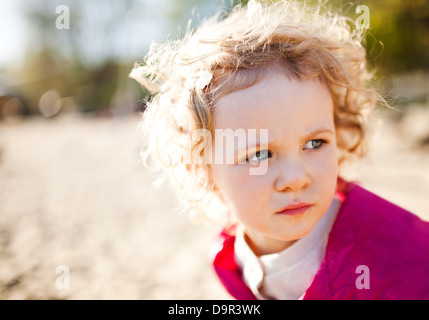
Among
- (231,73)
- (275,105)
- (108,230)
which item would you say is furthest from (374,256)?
(108,230)

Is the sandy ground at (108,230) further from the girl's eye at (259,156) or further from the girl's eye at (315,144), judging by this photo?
the girl's eye at (259,156)

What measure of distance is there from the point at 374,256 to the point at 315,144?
1.69 feet

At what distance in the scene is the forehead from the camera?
1312 millimetres

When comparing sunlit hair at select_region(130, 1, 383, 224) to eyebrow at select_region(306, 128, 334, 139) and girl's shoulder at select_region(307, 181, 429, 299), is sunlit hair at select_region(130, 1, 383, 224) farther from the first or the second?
girl's shoulder at select_region(307, 181, 429, 299)

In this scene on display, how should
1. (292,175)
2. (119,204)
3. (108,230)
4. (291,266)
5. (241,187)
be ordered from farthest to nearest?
(119,204), (108,230), (291,266), (241,187), (292,175)

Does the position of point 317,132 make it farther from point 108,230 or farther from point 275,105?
point 108,230

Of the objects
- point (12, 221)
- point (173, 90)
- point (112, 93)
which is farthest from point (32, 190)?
point (112, 93)

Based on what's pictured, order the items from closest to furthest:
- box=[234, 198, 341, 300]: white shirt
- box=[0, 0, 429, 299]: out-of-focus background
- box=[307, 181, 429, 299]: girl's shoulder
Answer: box=[307, 181, 429, 299]: girl's shoulder → box=[234, 198, 341, 300]: white shirt → box=[0, 0, 429, 299]: out-of-focus background

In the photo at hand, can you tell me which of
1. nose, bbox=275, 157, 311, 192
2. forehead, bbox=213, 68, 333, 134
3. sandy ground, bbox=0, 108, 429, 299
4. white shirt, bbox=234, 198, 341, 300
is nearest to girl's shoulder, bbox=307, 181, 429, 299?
white shirt, bbox=234, 198, 341, 300

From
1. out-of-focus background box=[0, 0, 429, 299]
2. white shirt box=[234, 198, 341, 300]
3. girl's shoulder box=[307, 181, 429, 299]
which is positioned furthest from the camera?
out-of-focus background box=[0, 0, 429, 299]

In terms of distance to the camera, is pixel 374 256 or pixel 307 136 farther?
pixel 374 256

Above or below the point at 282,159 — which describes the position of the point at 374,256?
below

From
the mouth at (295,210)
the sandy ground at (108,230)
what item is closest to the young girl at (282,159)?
the mouth at (295,210)

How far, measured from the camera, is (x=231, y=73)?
142cm
